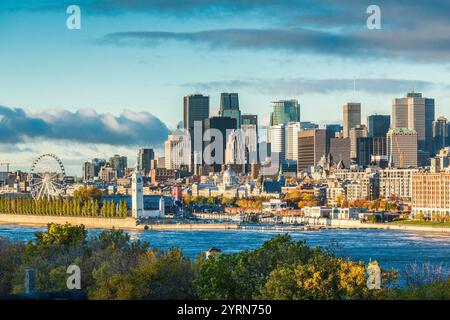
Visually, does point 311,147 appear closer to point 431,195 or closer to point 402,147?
point 402,147

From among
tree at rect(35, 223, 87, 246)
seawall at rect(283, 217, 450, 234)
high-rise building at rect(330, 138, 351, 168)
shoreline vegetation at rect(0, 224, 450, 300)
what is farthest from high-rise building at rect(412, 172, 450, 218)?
shoreline vegetation at rect(0, 224, 450, 300)

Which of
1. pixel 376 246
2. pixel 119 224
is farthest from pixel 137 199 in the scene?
pixel 376 246

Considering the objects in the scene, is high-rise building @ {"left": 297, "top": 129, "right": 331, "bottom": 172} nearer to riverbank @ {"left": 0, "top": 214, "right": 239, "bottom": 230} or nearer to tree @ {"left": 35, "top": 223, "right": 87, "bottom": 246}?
riverbank @ {"left": 0, "top": 214, "right": 239, "bottom": 230}

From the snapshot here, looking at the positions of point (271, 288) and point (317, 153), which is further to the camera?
point (317, 153)

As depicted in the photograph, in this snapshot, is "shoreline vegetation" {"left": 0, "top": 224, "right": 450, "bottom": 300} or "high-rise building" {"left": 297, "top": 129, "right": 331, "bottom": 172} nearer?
"shoreline vegetation" {"left": 0, "top": 224, "right": 450, "bottom": 300}
